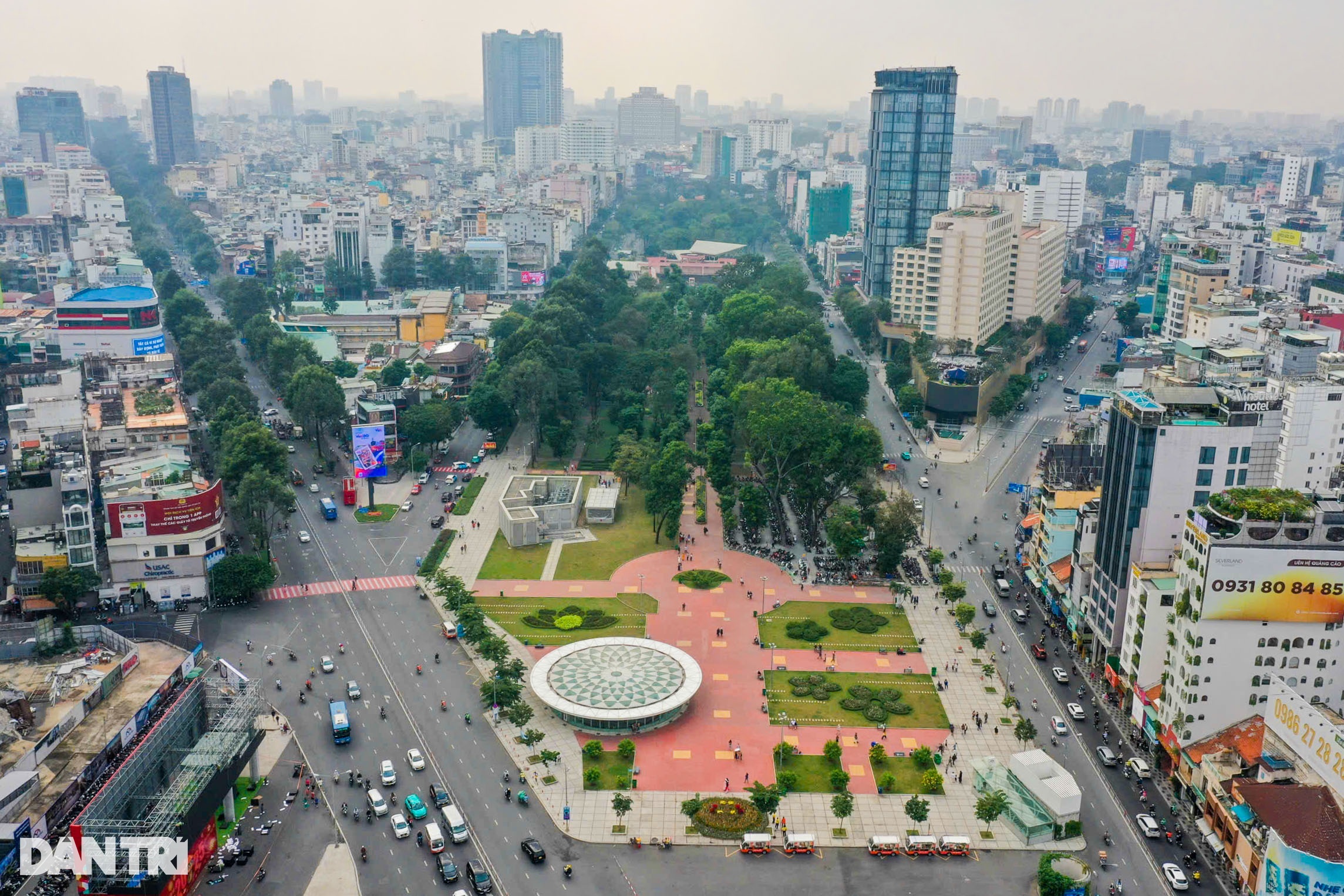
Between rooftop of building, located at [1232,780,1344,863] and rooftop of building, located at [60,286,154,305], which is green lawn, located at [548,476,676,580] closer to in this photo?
rooftop of building, located at [1232,780,1344,863]

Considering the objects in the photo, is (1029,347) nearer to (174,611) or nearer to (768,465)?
(768,465)

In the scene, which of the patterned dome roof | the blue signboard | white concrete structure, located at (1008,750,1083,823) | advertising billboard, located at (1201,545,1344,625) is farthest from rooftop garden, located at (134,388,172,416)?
advertising billboard, located at (1201,545,1344,625)

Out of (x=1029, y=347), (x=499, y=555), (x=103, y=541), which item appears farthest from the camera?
(x=1029, y=347)

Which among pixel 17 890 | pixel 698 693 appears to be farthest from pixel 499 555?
pixel 17 890

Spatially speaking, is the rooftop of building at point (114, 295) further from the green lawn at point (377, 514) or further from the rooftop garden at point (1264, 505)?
the rooftop garden at point (1264, 505)

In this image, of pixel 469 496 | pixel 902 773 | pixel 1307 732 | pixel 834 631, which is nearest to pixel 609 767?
pixel 902 773

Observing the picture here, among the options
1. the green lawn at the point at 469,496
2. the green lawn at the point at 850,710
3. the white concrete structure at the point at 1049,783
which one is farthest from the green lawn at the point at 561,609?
the white concrete structure at the point at 1049,783
